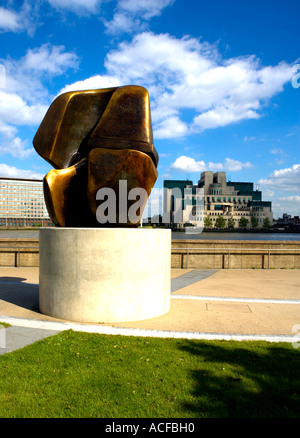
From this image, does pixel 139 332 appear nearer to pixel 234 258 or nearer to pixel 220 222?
pixel 234 258

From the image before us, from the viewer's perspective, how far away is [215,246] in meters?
16.2

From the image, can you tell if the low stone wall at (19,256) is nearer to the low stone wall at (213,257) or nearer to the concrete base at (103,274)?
the low stone wall at (213,257)

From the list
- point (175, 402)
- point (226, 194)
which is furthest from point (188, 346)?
point (226, 194)

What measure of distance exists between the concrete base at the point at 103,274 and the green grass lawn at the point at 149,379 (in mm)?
1230

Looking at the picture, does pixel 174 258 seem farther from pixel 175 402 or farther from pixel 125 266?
pixel 175 402

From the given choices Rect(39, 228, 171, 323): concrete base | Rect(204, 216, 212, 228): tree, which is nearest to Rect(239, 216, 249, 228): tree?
Rect(204, 216, 212, 228): tree

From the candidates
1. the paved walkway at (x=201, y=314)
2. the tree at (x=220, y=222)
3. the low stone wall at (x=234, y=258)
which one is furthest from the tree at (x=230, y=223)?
the paved walkway at (x=201, y=314)

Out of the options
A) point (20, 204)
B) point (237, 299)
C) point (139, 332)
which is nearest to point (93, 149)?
point (139, 332)

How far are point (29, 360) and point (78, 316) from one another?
2.20 meters

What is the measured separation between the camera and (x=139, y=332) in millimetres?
6059

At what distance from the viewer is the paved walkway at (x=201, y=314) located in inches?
237

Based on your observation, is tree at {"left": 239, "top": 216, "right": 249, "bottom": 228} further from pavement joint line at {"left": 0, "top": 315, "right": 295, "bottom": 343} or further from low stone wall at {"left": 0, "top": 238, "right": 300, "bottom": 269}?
pavement joint line at {"left": 0, "top": 315, "right": 295, "bottom": 343}

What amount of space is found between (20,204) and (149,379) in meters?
131

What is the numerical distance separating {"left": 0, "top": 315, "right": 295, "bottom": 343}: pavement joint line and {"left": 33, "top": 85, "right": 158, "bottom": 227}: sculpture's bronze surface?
2.39m
